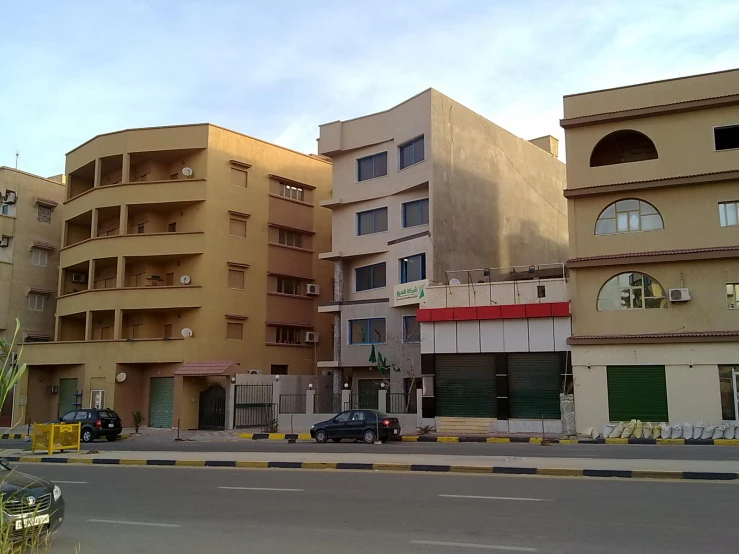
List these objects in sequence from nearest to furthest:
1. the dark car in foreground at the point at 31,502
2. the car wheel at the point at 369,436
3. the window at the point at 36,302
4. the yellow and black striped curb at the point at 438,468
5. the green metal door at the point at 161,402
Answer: the dark car in foreground at the point at 31,502, the yellow and black striped curb at the point at 438,468, the car wheel at the point at 369,436, the green metal door at the point at 161,402, the window at the point at 36,302

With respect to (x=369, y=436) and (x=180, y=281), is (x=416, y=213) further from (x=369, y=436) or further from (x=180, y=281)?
(x=369, y=436)

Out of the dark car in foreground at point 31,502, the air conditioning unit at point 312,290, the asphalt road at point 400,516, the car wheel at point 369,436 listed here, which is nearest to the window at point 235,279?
the air conditioning unit at point 312,290

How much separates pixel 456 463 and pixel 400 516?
6030 millimetres

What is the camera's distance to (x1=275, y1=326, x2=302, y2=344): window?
146ft

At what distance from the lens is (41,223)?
166 ft

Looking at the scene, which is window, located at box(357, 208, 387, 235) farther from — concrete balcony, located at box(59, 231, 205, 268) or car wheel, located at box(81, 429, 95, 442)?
car wheel, located at box(81, 429, 95, 442)

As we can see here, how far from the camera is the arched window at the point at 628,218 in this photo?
28.9 meters

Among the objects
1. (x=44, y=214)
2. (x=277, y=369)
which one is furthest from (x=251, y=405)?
(x=44, y=214)

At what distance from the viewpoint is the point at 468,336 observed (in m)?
32.0

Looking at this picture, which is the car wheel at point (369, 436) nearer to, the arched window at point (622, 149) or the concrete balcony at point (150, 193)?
the arched window at point (622, 149)

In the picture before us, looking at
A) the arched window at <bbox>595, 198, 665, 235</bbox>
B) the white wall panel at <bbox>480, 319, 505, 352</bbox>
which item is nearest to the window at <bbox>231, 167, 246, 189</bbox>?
the white wall panel at <bbox>480, 319, 505, 352</bbox>

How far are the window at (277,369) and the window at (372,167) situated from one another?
41.6ft

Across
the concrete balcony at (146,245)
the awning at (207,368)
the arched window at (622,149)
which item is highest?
the arched window at (622,149)

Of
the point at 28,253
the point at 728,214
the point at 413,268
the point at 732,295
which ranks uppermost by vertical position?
the point at 28,253
